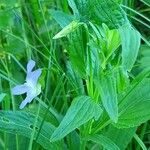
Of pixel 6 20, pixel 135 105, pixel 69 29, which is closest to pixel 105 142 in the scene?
pixel 135 105

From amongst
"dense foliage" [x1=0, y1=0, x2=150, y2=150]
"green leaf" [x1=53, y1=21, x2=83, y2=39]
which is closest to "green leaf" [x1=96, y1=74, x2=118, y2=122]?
"dense foliage" [x1=0, y1=0, x2=150, y2=150]

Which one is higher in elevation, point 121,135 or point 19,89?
point 19,89


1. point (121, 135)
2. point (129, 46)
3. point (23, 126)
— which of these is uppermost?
point (129, 46)

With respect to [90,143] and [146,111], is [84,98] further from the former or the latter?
[90,143]

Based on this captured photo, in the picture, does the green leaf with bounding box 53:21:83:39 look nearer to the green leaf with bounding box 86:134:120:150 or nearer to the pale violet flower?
the pale violet flower

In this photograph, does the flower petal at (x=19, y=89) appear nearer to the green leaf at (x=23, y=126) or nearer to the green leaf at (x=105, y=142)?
the green leaf at (x=23, y=126)

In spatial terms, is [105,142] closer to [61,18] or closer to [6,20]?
[61,18]
